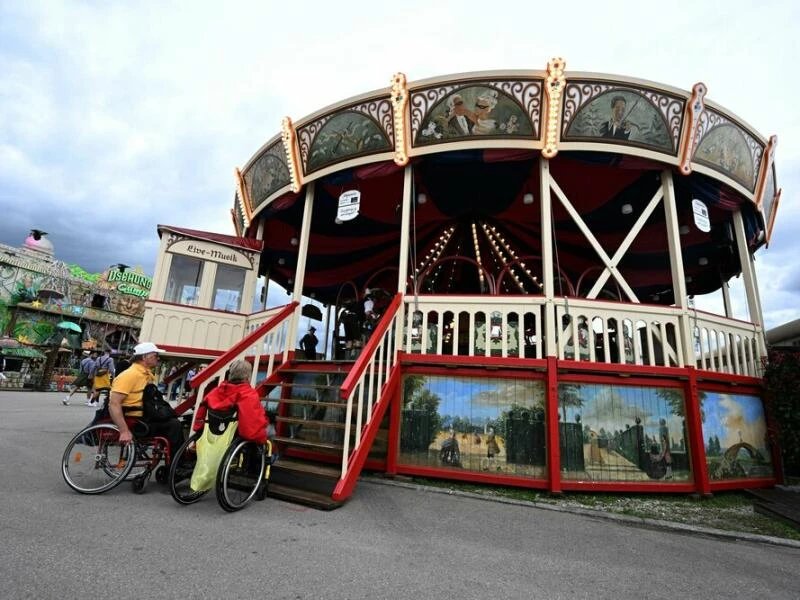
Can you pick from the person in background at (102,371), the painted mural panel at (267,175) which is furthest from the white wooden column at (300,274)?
the person in background at (102,371)

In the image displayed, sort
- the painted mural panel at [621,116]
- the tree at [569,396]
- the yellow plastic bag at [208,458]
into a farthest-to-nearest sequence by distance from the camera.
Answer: the painted mural panel at [621,116], the tree at [569,396], the yellow plastic bag at [208,458]

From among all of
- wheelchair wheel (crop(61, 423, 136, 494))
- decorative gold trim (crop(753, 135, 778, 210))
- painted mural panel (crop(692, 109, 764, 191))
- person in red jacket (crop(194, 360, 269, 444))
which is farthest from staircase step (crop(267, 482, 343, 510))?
decorative gold trim (crop(753, 135, 778, 210))

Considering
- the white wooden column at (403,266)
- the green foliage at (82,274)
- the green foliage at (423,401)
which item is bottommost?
the green foliage at (423,401)

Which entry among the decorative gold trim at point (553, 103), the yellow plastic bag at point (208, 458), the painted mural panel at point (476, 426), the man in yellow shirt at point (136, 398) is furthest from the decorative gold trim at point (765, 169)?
the man in yellow shirt at point (136, 398)

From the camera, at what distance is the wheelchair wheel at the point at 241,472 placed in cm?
328

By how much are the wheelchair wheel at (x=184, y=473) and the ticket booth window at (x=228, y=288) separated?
14.4ft

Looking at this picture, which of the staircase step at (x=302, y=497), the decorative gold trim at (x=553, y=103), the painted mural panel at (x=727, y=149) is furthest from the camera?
the painted mural panel at (x=727, y=149)

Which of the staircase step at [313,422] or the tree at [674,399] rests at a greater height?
Answer: the tree at [674,399]

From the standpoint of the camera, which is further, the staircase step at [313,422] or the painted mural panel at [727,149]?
the painted mural panel at [727,149]

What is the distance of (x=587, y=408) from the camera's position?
4.98 meters

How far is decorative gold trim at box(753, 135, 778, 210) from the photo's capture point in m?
6.62

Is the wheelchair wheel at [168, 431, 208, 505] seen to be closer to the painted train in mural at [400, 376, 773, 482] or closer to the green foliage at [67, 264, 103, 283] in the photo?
the painted train in mural at [400, 376, 773, 482]

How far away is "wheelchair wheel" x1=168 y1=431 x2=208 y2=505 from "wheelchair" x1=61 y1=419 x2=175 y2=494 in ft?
0.64

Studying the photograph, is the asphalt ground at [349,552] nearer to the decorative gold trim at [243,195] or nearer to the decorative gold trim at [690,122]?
the decorative gold trim at [690,122]
